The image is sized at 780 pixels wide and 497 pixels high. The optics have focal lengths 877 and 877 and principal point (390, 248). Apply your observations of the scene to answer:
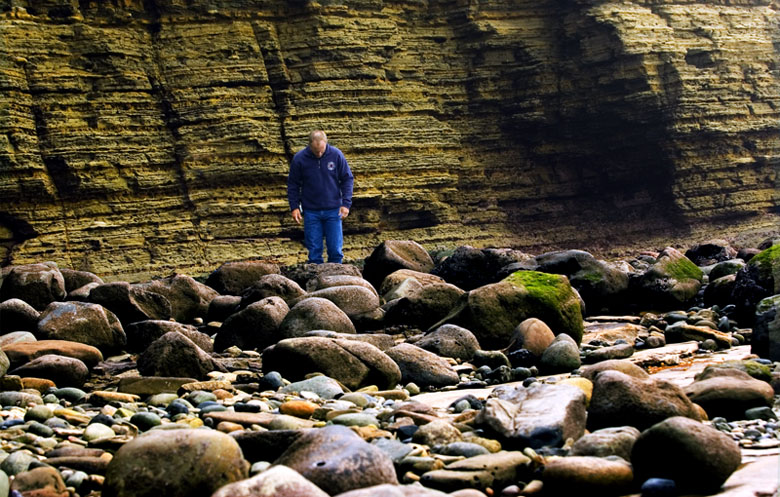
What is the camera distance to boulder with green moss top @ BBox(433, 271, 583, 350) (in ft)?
23.2

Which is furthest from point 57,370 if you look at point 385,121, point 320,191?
point 385,121

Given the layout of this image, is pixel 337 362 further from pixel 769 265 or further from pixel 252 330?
pixel 769 265

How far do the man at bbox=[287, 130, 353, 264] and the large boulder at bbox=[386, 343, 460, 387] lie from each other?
6.00 metres

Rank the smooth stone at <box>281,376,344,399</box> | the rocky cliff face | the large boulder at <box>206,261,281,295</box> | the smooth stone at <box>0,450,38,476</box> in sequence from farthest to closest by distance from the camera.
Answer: the rocky cliff face → the large boulder at <box>206,261,281,295</box> → the smooth stone at <box>281,376,344,399</box> → the smooth stone at <box>0,450,38,476</box>

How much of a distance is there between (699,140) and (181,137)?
12.4 m

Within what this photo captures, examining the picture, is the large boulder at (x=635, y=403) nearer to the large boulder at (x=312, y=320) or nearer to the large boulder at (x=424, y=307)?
the large boulder at (x=312, y=320)

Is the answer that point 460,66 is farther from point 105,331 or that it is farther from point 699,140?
point 105,331

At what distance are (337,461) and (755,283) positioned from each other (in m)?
5.67

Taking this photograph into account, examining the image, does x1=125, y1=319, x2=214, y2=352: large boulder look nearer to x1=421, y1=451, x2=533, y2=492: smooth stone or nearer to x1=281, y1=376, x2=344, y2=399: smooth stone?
x1=281, y1=376, x2=344, y2=399: smooth stone

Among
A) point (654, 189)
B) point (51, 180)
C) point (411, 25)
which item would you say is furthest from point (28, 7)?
point (654, 189)

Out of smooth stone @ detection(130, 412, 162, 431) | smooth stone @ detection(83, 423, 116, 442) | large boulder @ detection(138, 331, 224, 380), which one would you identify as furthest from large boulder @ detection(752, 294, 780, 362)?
smooth stone @ detection(83, 423, 116, 442)

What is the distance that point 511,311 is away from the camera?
7.21 m

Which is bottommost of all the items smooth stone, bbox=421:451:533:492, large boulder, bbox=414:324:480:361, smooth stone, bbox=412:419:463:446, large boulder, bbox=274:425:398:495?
large boulder, bbox=414:324:480:361

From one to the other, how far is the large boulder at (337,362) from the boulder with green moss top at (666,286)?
4.43 metres
